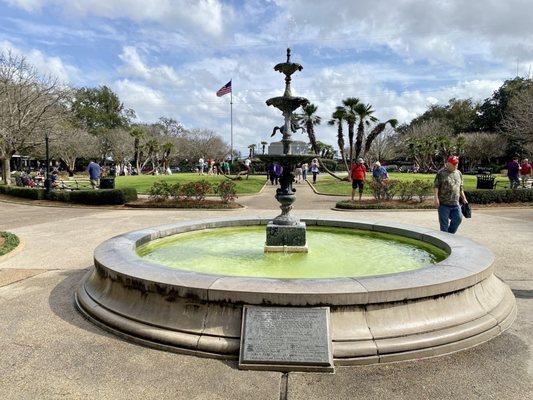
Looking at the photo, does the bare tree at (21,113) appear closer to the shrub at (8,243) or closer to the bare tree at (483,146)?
the shrub at (8,243)

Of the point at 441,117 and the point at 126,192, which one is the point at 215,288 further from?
the point at 441,117

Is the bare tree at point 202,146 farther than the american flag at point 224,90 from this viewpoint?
Yes

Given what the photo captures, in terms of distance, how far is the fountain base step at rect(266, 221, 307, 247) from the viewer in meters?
7.42

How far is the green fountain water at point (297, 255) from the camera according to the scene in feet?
20.4

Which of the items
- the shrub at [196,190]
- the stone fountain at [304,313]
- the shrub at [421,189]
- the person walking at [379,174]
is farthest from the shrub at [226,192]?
the stone fountain at [304,313]

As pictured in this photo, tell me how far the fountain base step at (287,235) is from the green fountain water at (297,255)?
0.23m

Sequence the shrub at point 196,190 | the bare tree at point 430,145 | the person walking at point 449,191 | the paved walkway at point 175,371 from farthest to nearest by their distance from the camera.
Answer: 1. the bare tree at point 430,145
2. the shrub at point 196,190
3. the person walking at point 449,191
4. the paved walkway at point 175,371

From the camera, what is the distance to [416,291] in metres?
4.17

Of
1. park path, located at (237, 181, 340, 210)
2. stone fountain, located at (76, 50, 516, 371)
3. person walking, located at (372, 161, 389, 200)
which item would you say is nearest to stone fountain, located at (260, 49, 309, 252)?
stone fountain, located at (76, 50, 516, 371)

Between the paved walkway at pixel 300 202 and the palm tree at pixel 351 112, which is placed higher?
the palm tree at pixel 351 112

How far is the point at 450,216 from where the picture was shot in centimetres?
793

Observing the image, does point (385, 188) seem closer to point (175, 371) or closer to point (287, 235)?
point (287, 235)

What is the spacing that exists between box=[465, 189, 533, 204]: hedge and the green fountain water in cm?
1093

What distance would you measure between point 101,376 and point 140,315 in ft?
2.90
